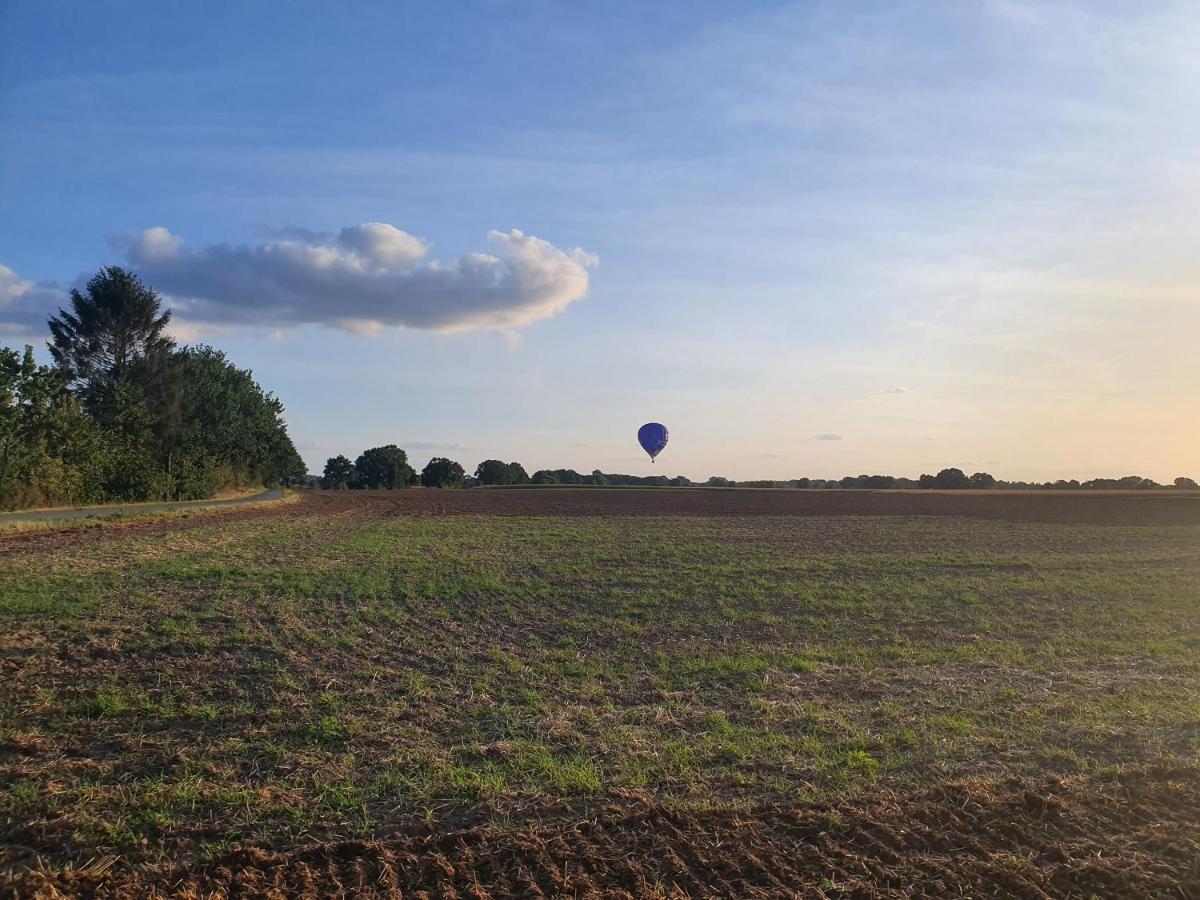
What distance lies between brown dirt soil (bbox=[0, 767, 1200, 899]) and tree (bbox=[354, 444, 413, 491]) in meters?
113

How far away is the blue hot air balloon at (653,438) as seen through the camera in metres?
62.8

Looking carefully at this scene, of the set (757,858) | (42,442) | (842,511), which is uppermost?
(42,442)

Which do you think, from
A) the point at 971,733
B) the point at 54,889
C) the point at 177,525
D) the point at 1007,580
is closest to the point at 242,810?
the point at 54,889

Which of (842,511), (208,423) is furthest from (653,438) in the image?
(208,423)

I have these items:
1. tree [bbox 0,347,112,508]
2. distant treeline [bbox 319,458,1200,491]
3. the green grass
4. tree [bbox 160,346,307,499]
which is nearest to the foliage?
distant treeline [bbox 319,458,1200,491]

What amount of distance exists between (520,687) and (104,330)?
153ft

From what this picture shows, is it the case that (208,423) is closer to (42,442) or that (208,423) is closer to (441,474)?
(42,442)

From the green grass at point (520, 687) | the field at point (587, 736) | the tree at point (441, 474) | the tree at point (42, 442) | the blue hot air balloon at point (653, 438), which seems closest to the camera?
the field at point (587, 736)

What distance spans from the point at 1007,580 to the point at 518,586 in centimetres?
1088

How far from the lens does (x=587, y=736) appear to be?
7164 millimetres

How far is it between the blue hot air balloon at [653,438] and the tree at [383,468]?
60.6 m

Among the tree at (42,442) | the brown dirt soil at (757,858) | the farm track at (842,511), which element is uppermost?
the tree at (42,442)

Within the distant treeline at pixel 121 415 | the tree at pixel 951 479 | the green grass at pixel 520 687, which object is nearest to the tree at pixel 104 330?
the distant treeline at pixel 121 415

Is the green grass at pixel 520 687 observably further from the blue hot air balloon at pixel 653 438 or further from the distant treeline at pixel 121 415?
the blue hot air balloon at pixel 653 438
